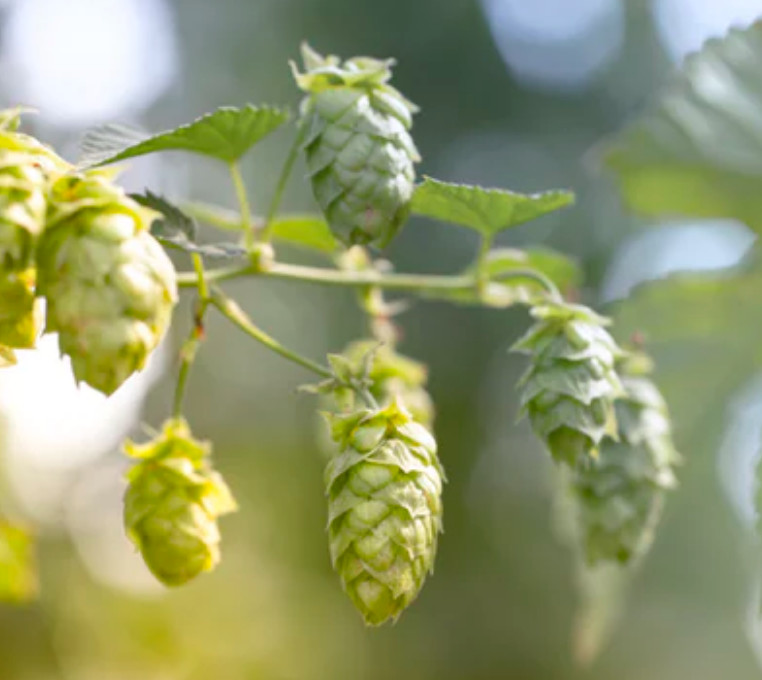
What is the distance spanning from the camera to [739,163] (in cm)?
210

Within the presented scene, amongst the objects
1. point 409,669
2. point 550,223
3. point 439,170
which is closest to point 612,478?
point 550,223

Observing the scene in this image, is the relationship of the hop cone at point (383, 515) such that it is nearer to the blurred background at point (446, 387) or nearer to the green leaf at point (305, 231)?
the green leaf at point (305, 231)

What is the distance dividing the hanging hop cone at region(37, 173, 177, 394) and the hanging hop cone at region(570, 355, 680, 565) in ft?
2.59

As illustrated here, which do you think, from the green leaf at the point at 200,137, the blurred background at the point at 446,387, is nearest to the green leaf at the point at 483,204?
the green leaf at the point at 200,137

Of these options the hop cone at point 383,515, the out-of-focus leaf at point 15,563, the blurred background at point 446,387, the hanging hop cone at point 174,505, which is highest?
the hop cone at point 383,515

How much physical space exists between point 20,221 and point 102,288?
10 cm

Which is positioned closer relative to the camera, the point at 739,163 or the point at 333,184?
the point at 333,184

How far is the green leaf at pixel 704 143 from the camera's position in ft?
6.81

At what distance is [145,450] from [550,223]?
24.7 feet

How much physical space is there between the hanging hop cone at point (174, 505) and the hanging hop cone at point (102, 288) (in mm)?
397

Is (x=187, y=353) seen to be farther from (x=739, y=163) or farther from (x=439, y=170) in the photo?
(x=439, y=170)

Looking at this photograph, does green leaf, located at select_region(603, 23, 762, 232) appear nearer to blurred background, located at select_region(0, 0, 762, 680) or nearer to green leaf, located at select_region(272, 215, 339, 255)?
green leaf, located at select_region(272, 215, 339, 255)

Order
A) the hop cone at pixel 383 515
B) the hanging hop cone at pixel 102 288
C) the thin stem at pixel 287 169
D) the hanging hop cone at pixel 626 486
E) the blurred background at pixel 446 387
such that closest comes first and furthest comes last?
the hanging hop cone at pixel 102 288, the hop cone at pixel 383 515, the thin stem at pixel 287 169, the hanging hop cone at pixel 626 486, the blurred background at pixel 446 387

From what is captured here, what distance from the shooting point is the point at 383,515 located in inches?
46.0
